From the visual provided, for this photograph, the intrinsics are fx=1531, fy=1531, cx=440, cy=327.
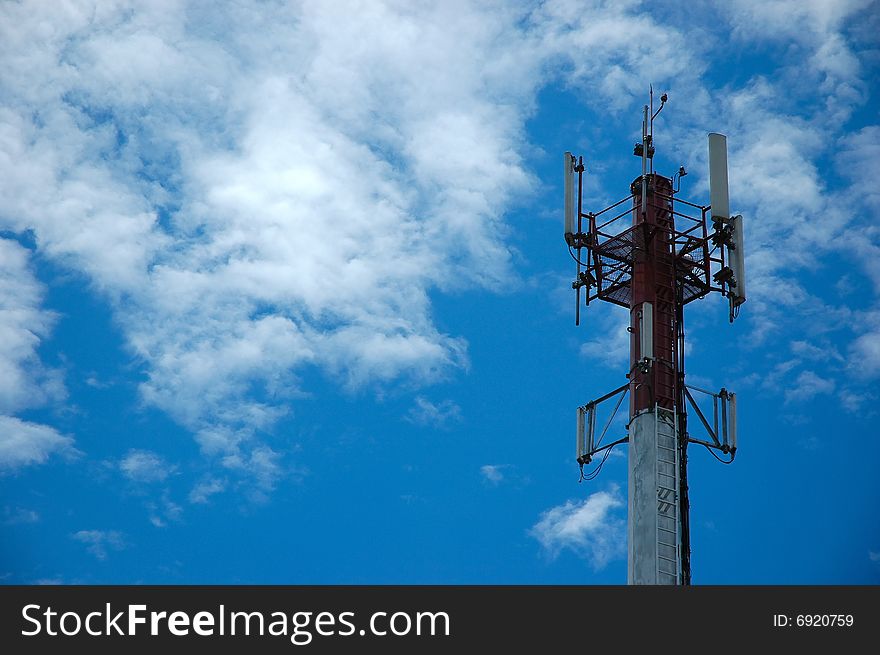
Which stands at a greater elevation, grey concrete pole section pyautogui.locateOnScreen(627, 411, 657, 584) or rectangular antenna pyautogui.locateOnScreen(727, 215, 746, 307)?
rectangular antenna pyautogui.locateOnScreen(727, 215, 746, 307)

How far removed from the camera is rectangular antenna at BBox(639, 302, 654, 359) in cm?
6241

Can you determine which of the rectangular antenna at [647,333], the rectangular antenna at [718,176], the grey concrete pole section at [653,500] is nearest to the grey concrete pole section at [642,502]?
the grey concrete pole section at [653,500]

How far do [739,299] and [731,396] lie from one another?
4055 mm

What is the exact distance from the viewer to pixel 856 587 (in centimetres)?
4303

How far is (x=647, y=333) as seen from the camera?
62719 millimetres

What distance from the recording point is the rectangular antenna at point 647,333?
205ft

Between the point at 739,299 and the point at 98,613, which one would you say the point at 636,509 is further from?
the point at 98,613

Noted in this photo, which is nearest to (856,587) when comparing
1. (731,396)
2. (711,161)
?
(731,396)

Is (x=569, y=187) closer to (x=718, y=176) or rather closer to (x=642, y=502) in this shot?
(x=718, y=176)

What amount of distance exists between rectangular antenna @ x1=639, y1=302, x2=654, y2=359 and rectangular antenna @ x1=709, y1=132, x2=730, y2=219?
4852mm

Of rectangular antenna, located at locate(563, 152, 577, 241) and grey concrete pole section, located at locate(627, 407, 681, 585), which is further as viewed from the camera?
rectangular antenna, located at locate(563, 152, 577, 241)

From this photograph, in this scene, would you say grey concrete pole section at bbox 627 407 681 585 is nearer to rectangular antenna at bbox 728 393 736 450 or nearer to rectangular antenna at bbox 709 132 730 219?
rectangular antenna at bbox 728 393 736 450

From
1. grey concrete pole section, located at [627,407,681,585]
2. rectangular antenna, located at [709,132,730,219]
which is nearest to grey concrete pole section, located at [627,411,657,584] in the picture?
grey concrete pole section, located at [627,407,681,585]

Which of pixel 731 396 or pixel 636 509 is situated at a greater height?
pixel 731 396
